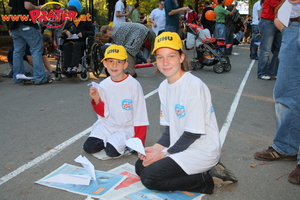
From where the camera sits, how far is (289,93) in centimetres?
332

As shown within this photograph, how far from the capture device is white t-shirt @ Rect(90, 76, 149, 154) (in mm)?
3801

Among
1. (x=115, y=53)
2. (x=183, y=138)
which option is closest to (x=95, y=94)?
(x=115, y=53)

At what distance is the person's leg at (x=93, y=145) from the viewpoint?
3.78 metres

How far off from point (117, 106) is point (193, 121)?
54.1 inches

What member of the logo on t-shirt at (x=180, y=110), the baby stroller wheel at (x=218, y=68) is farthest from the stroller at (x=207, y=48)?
the logo on t-shirt at (x=180, y=110)

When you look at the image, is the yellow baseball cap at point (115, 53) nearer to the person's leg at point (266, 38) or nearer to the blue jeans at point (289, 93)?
the blue jeans at point (289, 93)

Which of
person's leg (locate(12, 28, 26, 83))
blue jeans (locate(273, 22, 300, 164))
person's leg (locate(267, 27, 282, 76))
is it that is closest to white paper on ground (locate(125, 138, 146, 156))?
blue jeans (locate(273, 22, 300, 164))

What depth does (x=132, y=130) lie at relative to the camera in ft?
12.8

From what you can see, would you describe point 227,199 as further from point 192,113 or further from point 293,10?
point 293,10

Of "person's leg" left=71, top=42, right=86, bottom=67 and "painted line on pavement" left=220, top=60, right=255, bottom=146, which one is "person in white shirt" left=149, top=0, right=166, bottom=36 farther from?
"person's leg" left=71, top=42, right=86, bottom=67

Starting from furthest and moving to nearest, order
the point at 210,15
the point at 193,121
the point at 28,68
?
the point at 210,15, the point at 28,68, the point at 193,121

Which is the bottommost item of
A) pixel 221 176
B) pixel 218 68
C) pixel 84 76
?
pixel 84 76

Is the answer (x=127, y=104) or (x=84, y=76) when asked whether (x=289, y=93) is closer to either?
(x=127, y=104)

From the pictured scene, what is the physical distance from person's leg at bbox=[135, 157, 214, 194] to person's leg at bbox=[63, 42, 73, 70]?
18.4 ft
